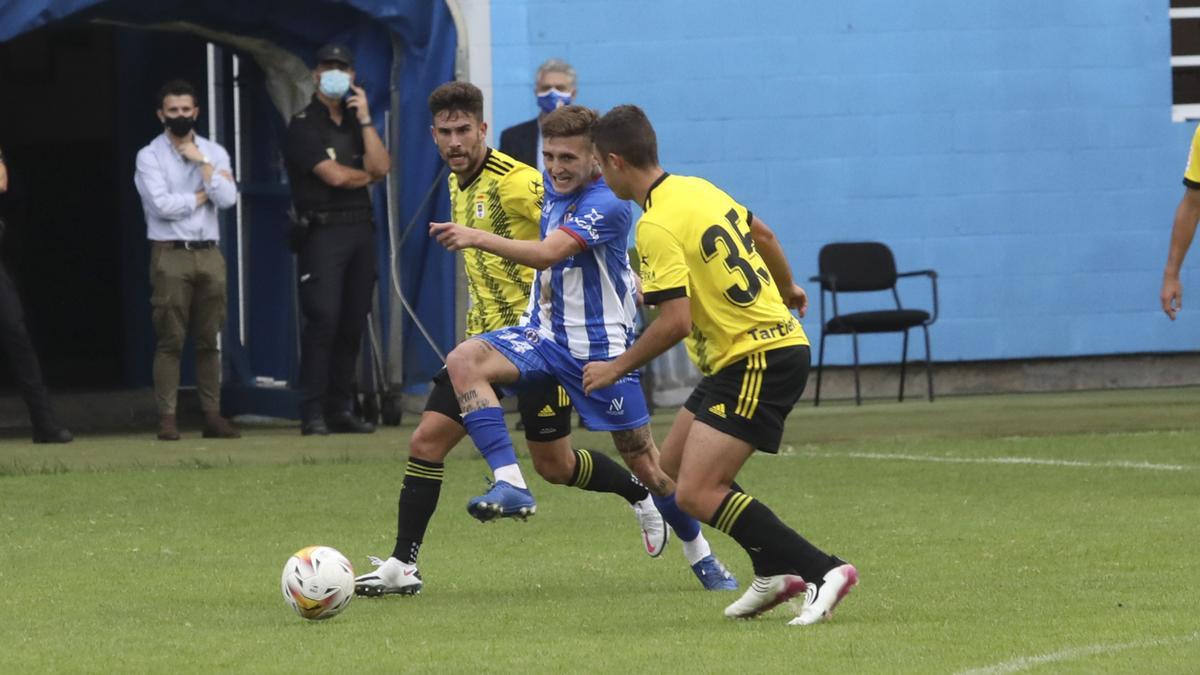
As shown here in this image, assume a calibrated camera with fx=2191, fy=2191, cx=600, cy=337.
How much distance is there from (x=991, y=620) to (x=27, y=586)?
334 cm

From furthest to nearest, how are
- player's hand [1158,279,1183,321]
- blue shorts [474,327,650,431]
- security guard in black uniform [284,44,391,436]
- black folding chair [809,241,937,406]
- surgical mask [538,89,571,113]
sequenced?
black folding chair [809,241,937,406]
security guard in black uniform [284,44,391,436]
surgical mask [538,89,571,113]
player's hand [1158,279,1183,321]
blue shorts [474,327,650,431]

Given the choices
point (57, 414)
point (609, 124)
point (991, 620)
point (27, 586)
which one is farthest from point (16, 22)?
point (991, 620)

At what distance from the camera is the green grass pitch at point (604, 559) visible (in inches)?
232

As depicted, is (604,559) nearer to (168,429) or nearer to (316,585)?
(316,585)

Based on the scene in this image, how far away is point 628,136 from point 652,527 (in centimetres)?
181

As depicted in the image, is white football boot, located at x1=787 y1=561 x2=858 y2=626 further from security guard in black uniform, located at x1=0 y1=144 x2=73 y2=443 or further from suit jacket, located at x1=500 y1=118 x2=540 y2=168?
security guard in black uniform, located at x1=0 y1=144 x2=73 y2=443

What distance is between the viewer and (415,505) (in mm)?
7574

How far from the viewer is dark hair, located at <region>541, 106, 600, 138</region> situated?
A: 7.46 m

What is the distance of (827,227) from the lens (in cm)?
1630

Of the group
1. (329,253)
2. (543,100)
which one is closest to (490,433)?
(543,100)

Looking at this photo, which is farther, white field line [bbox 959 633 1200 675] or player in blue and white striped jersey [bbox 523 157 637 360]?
player in blue and white striped jersey [bbox 523 157 637 360]

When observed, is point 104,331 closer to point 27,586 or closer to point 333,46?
point 333,46

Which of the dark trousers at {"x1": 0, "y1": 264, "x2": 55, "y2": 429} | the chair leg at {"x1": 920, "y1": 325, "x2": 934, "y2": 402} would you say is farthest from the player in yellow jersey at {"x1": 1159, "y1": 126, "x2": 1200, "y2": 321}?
the dark trousers at {"x1": 0, "y1": 264, "x2": 55, "y2": 429}

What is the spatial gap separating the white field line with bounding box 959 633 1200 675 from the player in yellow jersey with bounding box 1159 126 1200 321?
4.06 m
